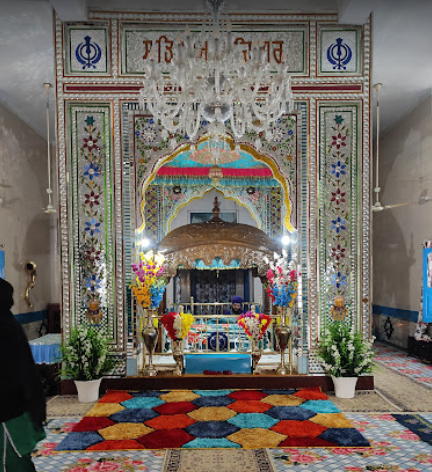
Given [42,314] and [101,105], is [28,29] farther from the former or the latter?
[42,314]

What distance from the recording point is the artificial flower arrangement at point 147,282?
5.61 m

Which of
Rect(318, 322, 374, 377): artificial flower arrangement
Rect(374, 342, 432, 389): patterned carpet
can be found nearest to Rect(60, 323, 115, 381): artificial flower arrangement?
Rect(318, 322, 374, 377): artificial flower arrangement

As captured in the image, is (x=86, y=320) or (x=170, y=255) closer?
(x=86, y=320)

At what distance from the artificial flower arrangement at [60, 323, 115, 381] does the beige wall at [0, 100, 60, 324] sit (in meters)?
2.94

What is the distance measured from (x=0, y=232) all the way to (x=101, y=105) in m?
3.25

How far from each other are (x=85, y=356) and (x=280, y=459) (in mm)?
2688

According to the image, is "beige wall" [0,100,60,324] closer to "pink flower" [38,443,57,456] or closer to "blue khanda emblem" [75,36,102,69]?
"blue khanda emblem" [75,36,102,69]

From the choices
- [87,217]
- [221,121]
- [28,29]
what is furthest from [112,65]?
[221,121]

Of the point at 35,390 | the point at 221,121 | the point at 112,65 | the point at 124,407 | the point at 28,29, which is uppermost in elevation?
the point at 28,29

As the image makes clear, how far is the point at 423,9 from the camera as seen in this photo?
17.1ft

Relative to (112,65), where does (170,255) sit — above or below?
below

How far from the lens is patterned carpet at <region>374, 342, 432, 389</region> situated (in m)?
6.41

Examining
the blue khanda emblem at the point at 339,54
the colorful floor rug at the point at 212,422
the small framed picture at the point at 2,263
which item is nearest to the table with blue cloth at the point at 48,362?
the colorful floor rug at the point at 212,422

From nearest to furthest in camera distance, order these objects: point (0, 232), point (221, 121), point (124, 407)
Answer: point (221, 121)
point (124, 407)
point (0, 232)
